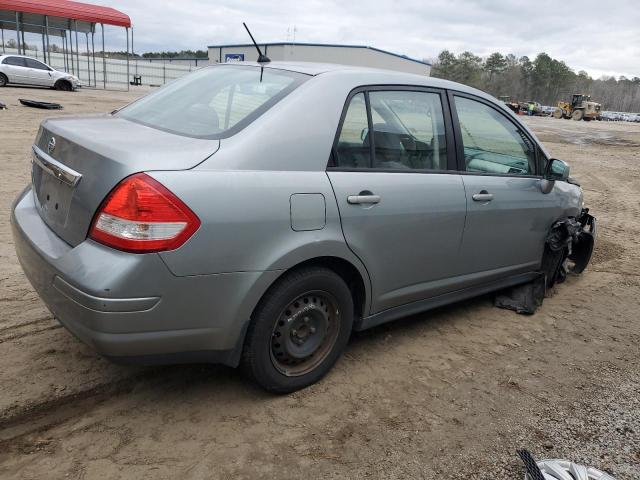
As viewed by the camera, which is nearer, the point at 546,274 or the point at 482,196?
the point at 482,196

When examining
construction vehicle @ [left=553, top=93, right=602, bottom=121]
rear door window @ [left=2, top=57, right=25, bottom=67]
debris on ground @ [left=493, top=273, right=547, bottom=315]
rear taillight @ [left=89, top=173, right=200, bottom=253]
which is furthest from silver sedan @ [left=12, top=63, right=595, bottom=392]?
construction vehicle @ [left=553, top=93, right=602, bottom=121]

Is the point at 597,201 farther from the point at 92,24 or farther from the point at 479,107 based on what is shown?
the point at 92,24

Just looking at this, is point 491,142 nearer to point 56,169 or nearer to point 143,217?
point 143,217

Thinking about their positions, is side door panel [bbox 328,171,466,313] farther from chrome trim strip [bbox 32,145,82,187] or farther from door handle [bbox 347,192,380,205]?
chrome trim strip [bbox 32,145,82,187]

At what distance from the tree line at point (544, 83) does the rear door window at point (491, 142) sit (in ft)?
305

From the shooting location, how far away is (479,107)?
12.4 feet

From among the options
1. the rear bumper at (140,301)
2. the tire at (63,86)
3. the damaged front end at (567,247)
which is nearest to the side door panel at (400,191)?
the rear bumper at (140,301)

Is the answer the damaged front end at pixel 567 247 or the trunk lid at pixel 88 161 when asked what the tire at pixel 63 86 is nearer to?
the trunk lid at pixel 88 161

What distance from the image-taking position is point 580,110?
52719 mm

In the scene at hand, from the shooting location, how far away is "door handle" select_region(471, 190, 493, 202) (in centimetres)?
351

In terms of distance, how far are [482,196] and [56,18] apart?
99.3 ft

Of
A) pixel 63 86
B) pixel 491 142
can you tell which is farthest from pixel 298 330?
pixel 63 86

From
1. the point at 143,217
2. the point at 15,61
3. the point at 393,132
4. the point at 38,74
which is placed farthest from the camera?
the point at 38,74

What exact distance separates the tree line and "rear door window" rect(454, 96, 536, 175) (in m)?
93.0
